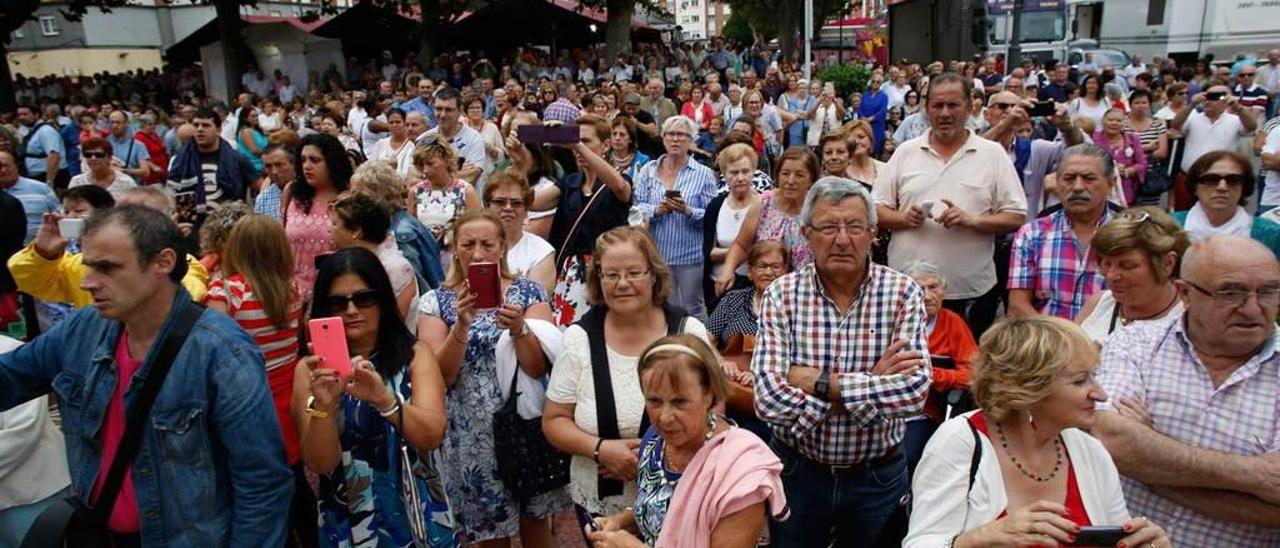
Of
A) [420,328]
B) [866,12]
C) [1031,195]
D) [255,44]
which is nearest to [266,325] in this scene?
[420,328]

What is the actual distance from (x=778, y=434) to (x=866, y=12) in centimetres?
10137

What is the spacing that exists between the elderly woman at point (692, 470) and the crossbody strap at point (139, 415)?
4.36 feet

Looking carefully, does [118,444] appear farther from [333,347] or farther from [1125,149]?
[1125,149]

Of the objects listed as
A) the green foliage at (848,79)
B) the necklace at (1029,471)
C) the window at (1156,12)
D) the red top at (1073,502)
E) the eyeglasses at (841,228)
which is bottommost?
the red top at (1073,502)

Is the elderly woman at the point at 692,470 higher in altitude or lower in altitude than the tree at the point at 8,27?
lower

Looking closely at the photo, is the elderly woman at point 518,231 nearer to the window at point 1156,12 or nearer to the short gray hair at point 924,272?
the short gray hair at point 924,272

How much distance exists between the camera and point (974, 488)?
6.92ft

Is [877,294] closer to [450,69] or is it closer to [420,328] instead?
[420,328]

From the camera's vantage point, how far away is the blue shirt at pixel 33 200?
6.04 m

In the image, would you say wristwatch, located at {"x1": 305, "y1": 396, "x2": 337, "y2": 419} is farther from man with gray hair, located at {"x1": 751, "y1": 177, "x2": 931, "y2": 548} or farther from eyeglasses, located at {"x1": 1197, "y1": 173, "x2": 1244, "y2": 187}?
eyeglasses, located at {"x1": 1197, "y1": 173, "x2": 1244, "y2": 187}

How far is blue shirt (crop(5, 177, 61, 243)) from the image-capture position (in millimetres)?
6043

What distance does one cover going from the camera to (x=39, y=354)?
2678 millimetres

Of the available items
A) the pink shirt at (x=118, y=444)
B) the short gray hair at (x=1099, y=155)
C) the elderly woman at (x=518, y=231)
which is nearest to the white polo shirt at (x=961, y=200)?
the short gray hair at (x=1099, y=155)

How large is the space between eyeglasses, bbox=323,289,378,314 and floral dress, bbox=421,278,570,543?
531 millimetres
